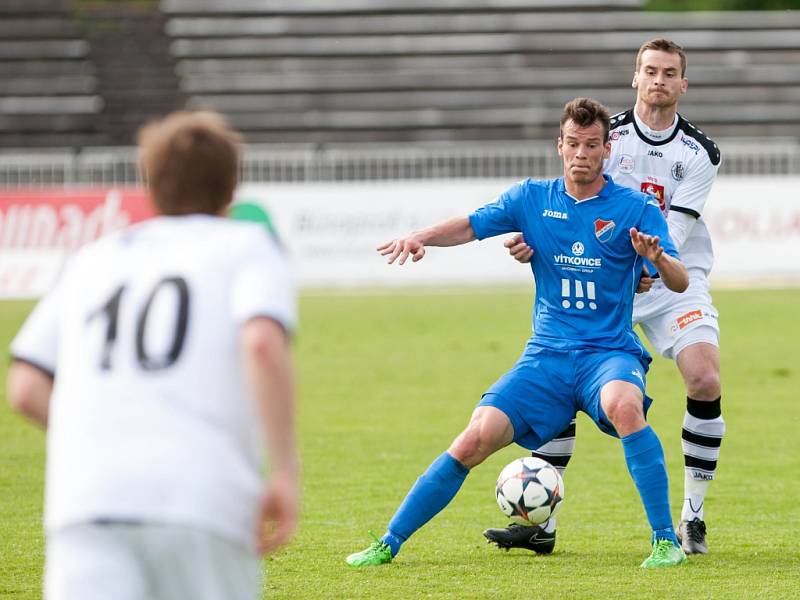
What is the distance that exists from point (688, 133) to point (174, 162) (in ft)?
14.8

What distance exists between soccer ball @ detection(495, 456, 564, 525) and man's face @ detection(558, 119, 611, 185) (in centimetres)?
128

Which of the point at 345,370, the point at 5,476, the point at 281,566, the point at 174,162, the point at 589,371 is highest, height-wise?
the point at 174,162

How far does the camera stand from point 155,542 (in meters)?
2.68

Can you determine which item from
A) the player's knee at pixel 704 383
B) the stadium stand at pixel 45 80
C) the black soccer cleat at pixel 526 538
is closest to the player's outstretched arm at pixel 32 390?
the black soccer cleat at pixel 526 538

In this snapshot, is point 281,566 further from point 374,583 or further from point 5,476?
point 5,476

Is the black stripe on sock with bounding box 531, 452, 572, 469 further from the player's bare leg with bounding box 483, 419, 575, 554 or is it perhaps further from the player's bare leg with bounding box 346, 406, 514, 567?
the player's bare leg with bounding box 346, 406, 514, 567

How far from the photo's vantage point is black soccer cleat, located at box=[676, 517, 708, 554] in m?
6.13

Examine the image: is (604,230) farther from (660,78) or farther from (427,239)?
(660,78)

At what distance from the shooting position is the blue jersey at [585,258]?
5.93 meters

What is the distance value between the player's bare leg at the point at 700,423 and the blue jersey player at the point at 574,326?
1.89 ft

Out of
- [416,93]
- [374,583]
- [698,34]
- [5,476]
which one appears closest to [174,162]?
[374,583]

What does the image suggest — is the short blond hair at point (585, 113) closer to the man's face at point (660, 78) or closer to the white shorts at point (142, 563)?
the man's face at point (660, 78)

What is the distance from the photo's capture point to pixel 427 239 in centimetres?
591

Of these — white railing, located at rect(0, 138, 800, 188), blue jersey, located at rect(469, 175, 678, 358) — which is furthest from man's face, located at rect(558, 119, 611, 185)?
white railing, located at rect(0, 138, 800, 188)
